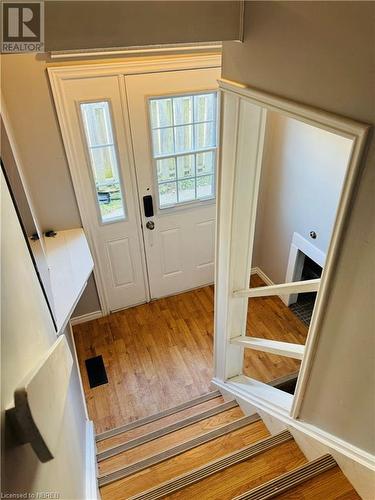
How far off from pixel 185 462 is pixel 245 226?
1370 millimetres

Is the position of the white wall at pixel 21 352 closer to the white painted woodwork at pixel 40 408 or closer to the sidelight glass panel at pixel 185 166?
the white painted woodwork at pixel 40 408

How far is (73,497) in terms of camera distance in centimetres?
126

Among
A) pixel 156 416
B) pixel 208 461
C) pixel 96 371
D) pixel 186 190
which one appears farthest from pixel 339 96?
pixel 96 371

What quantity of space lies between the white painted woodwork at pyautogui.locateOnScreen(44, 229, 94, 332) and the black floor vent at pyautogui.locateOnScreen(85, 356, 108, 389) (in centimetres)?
95

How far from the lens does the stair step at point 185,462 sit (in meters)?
1.81

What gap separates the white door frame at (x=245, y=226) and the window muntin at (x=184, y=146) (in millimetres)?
1239

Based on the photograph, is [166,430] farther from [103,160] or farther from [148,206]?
[103,160]

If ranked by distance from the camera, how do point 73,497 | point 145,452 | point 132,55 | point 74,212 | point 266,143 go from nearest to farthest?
point 73,497 → point 145,452 → point 132,55 → point 74,212 → point 266,143

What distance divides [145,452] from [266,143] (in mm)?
2688

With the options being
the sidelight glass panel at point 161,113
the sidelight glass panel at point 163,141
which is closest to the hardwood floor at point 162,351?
the sidelight glass panel at point 163,141

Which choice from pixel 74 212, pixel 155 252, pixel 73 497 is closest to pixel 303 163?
pixel 155 252

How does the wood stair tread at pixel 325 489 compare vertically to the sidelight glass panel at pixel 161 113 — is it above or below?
below

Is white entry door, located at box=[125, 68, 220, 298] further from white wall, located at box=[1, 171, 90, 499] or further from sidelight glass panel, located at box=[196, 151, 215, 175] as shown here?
white wall, located at box=[1, 171, 90, 499]

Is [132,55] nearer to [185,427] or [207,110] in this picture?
[207,110]
